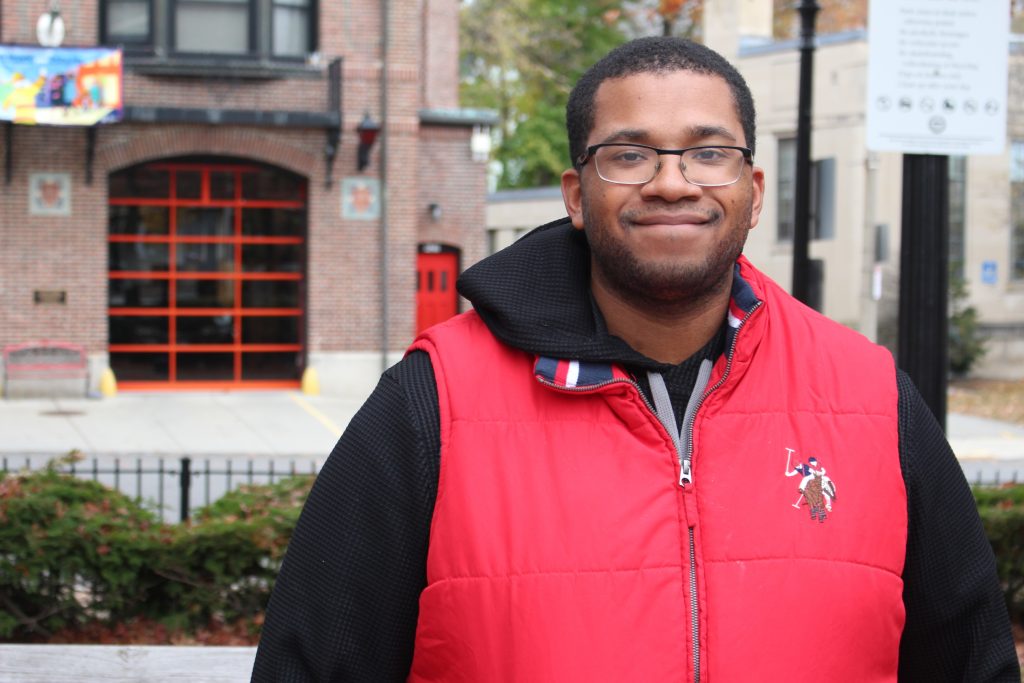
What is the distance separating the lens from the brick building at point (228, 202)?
1952 centimetres

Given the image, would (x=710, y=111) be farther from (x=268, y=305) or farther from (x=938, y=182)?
(x=268, y=305)

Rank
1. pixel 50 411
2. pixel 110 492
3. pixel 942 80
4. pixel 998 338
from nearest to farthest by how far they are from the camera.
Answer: pixel 942 80 → pixel 110 492 → pixel 50 411 → pixel 998 338

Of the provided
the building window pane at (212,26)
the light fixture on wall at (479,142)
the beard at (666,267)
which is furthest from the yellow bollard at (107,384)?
the beard at (666,267)

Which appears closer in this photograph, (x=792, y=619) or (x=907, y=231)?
(x=792, y=619)

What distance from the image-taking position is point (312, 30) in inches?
816

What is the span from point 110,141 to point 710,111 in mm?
18735

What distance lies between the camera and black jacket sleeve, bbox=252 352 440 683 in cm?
214

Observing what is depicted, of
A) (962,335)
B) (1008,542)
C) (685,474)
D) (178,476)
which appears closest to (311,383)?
(178,476)

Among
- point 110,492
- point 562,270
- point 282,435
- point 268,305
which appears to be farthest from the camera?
point 268,305

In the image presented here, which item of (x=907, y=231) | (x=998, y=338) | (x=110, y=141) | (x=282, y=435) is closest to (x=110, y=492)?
(x=907, y=231)

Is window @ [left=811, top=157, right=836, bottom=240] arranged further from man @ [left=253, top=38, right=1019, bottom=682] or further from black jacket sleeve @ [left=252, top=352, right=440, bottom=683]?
black jacket sleeve @ [left=252, top=352, right=440, bottom=683]

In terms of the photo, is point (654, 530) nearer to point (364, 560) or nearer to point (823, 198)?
point (364, 560)

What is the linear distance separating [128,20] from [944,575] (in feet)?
64.0

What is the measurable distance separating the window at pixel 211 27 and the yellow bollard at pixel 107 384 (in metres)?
4.77
